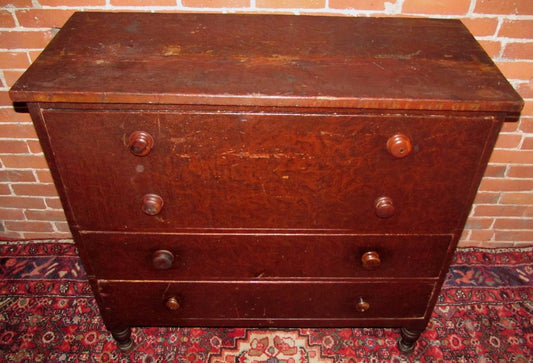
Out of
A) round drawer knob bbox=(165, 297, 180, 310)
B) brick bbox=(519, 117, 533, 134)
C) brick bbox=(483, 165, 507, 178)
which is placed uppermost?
brick bbox=(519, 117, 533, 134)

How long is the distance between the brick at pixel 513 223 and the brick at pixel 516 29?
91 cm

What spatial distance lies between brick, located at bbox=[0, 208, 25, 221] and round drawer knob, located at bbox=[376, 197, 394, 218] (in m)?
1.71

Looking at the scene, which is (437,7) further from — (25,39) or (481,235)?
(25,39)

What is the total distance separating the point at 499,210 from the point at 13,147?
2178mm

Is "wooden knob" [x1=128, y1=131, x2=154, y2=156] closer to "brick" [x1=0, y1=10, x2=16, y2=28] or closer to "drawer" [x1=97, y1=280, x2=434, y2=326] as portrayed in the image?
"drawer" [x1=97, y1=280, x2=434, y2=326]

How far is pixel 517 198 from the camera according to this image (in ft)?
6.39

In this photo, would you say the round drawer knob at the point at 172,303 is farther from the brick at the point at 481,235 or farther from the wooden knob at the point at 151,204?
the brick at the point at 481,235

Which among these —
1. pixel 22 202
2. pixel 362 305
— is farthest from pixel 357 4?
pixel 22 202

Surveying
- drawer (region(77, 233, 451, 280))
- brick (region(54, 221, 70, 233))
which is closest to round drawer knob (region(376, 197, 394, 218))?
drawer (region(77, 233, 451, 280))

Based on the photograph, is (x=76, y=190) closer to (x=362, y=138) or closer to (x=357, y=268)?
(x=362, y=138)

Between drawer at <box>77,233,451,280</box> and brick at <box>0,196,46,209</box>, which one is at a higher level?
drawer at <box>77,233,451,280</box>

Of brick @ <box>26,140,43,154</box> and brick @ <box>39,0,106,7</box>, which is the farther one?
brick @ <box>26,140,43,154</box>

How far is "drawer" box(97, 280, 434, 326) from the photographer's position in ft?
4.60

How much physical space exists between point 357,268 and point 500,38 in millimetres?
945
